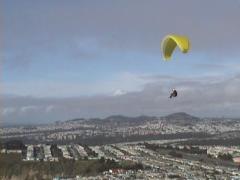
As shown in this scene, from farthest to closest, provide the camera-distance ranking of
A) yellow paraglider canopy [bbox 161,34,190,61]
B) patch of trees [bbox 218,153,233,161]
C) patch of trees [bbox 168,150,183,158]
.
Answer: patch of trees [bbox 168,150,183,158] → patch of trees [bbox 218,153,233,161] → yellow paraglider canopy [bbox 161,34,190,61]

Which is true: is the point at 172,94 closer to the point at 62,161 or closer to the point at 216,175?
the point at 216,175

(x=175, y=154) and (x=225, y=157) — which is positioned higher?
(x=175, y=154)

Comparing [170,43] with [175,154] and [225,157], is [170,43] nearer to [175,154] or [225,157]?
[225,157]

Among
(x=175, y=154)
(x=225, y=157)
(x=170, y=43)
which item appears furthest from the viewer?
(x=175, y=154)

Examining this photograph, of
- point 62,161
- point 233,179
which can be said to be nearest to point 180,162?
point 62,161

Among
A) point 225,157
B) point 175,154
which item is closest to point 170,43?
point 225,157

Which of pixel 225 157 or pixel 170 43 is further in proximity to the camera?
pixel 225 157

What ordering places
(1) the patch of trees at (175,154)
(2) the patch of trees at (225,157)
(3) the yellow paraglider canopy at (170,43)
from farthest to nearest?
(1) the patch of trees at (175,154)
(2) the patch of trees at (225,157)
(3) the yellow paraglider canopy at (170,43)

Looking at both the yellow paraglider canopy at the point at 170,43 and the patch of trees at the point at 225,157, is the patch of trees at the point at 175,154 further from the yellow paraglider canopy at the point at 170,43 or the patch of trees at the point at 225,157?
the yellow paraglider canopy at the point at 170,43

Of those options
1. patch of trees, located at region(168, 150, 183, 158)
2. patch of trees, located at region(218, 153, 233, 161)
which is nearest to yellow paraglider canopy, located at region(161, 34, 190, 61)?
patch of trees, located at region(218, 153, 233, 161)

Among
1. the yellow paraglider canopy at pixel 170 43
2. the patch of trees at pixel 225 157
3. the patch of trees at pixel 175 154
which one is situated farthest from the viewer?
the patch of trees at pixel 175 154

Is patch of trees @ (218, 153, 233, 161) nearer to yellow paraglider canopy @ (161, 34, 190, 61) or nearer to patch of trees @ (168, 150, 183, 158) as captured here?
patch of trees @ (168, 150, 183, 158)

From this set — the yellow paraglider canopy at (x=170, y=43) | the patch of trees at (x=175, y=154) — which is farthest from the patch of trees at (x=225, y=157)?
the yellow paraglider canopy at (x=170, y=43)
